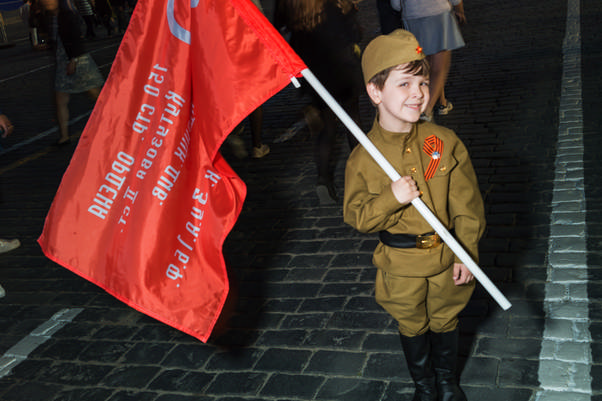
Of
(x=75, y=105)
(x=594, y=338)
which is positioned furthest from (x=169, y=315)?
(x=75, y=105)

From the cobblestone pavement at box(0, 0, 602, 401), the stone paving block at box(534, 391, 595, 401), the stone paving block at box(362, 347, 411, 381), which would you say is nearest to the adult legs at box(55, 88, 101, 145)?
the cobblestone pavement at box(0, 0, 602, 401)

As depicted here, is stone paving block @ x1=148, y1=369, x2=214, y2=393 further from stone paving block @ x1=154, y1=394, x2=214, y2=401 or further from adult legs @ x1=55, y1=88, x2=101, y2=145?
adult legs @ x1=55, y1=88, x2=101, y2=145

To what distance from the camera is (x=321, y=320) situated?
416cm

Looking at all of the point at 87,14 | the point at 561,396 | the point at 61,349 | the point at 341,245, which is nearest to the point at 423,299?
the point at 561,396

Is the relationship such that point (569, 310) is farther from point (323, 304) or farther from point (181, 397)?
point (181, 397)

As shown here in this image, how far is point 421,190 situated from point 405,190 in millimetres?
225

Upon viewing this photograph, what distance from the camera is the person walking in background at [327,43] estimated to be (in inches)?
214

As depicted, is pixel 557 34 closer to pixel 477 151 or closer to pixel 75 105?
pixel 477 151

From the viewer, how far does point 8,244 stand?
20.0 feet

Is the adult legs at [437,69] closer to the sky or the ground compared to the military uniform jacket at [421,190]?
closer to the ground

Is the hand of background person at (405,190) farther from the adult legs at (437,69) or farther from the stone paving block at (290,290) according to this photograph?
the adult legs at (437,69)

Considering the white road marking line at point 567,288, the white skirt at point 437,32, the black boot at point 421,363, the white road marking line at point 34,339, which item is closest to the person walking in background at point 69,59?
the white skirt at point 437,32

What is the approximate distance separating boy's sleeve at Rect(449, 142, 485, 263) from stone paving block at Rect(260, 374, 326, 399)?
45.9 inches

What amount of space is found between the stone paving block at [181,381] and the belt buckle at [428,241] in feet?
5.30
